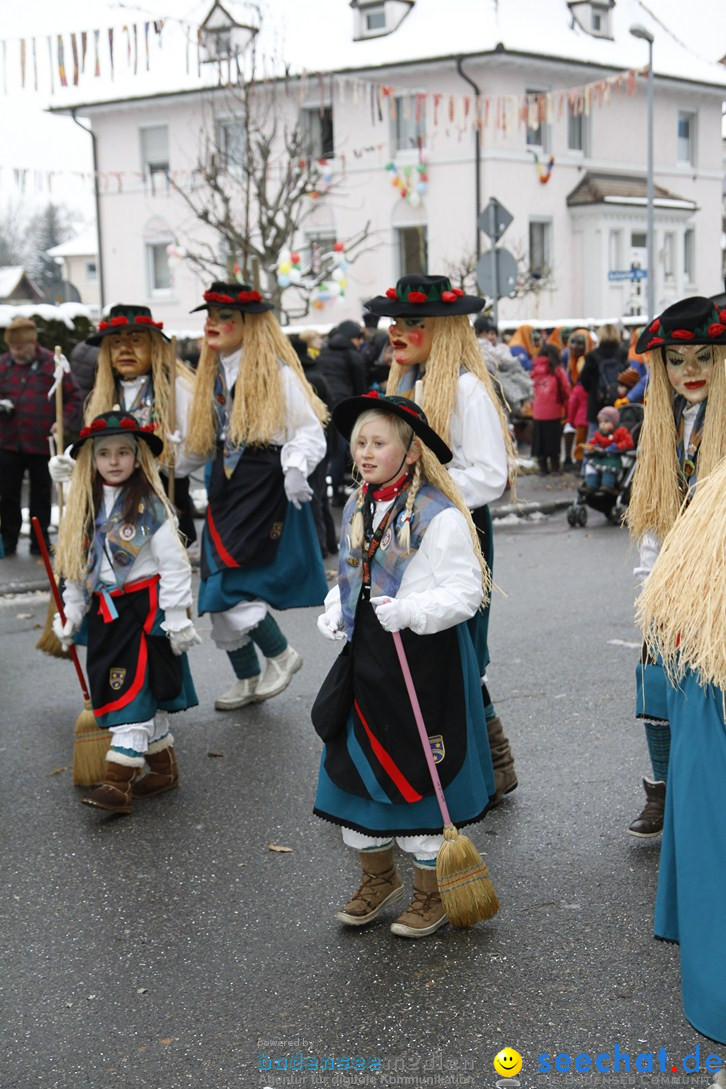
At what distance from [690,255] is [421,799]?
124 feet

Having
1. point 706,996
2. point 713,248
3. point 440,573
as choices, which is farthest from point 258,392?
point 713,248

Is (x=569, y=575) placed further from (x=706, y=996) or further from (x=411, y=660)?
(x=706, y=996)

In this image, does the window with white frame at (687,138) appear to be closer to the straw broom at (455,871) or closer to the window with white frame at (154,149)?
the window with white frame at (154,149)

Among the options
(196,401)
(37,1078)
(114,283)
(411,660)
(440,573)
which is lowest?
(37,1078)

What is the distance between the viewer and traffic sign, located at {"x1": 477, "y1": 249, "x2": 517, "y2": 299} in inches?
611

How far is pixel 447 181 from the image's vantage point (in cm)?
3347

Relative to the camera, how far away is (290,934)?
4.07 m

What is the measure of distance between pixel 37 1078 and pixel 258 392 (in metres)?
3.54

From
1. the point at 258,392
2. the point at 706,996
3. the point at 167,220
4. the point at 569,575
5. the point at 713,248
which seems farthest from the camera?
the point at 713,248

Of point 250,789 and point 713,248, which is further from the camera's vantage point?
point 713,248

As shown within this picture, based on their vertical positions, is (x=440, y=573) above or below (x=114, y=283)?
below

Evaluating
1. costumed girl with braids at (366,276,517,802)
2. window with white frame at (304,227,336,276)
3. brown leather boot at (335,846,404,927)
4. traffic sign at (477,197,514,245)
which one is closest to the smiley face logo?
brown leather boot at (335,846,404,927)

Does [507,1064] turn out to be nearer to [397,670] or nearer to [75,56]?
[397,670]

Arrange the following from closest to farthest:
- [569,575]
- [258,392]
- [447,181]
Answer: [258,392]
[569,575]
[447,181]
